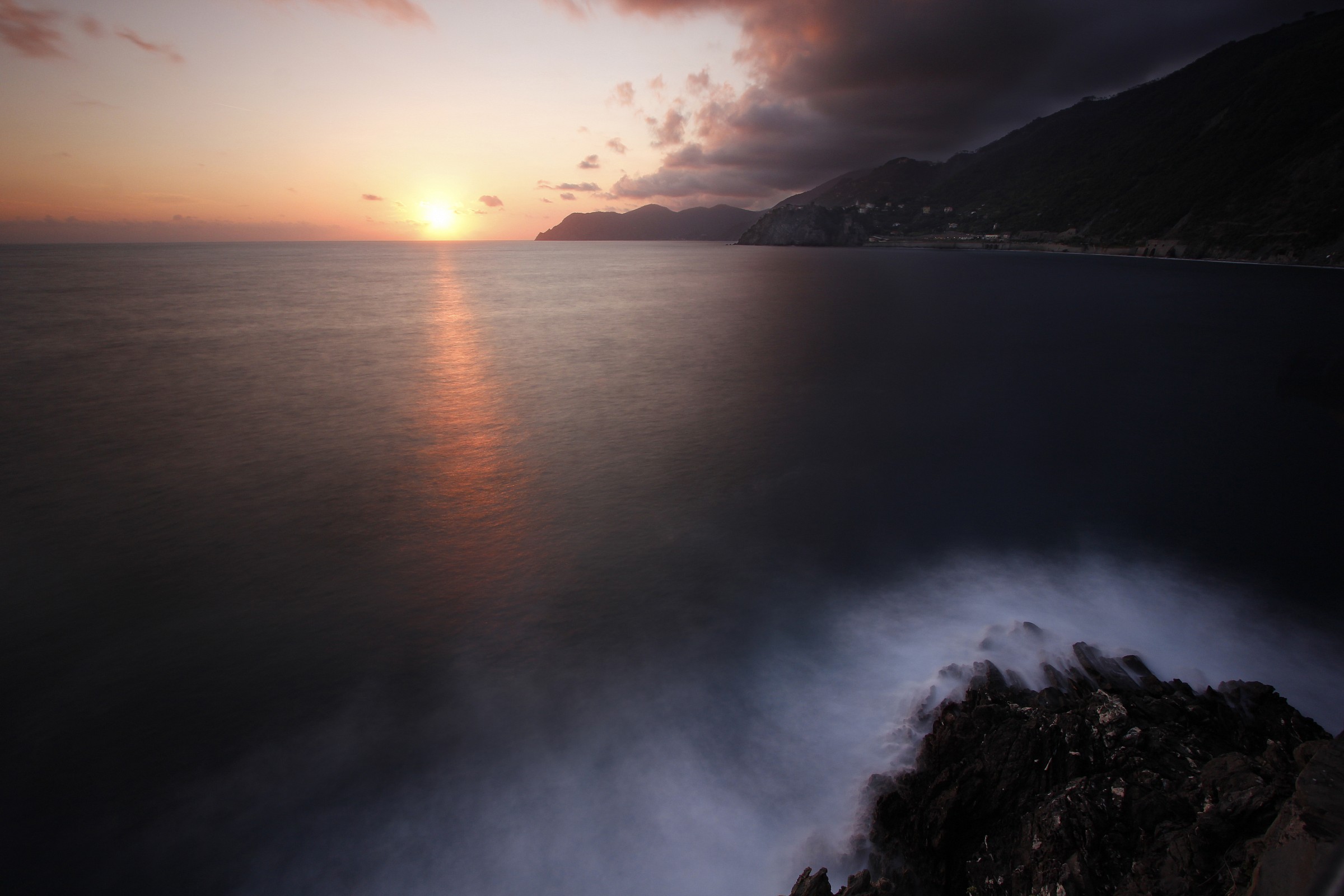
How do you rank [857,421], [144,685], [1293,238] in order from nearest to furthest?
[144,685]
[857,421]
[1293,238]

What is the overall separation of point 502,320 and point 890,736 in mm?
38811

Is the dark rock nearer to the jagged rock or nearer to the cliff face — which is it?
the cliff face

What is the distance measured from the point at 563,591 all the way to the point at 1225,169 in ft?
400

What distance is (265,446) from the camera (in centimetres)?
1556

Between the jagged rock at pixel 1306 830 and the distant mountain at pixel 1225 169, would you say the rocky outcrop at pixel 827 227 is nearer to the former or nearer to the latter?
the distant mountain at pixel 1225 169

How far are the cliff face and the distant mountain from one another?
9041cm

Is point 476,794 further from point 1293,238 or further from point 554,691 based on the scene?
point 1293,238

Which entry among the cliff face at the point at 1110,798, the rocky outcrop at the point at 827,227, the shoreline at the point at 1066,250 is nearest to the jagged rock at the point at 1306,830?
the cliff face at the point at 1110,798

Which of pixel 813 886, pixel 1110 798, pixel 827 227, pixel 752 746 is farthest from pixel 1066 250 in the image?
pixel 813 886

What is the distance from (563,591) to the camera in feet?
33.1

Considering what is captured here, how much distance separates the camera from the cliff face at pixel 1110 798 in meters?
3.86

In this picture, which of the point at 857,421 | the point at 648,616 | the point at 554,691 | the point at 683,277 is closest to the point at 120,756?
the point at 554,691

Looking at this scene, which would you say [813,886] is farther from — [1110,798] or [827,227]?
[827,227]

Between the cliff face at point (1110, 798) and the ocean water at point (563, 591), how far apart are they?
2.77 feet
